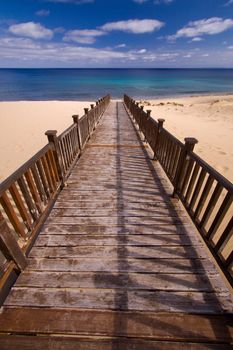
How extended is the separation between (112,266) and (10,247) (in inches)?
52.8

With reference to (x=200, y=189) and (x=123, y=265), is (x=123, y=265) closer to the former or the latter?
(x=123, y=265)

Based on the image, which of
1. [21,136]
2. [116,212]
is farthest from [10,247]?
[21,136]

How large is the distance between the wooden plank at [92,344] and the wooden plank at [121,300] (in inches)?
11.3

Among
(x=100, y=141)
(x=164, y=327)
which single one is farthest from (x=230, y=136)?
(x=164, y=327)

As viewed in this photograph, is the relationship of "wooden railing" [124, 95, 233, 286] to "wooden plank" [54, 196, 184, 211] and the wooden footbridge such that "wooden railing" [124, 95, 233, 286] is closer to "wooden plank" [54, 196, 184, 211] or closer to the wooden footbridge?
the wooden footbridge

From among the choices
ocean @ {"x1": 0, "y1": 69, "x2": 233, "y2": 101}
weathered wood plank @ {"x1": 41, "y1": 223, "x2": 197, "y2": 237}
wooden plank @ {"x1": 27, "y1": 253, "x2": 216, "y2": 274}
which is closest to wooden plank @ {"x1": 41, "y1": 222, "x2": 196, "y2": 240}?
weathered wood plank @ {"x1": 41, "y1": 223, "x2": 197, "y2": 237}

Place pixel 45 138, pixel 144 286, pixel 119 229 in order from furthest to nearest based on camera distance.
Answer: pixel 45 138, pixel 119 229, pixel 144 286

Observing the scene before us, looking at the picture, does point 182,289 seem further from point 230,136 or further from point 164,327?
point 230,136

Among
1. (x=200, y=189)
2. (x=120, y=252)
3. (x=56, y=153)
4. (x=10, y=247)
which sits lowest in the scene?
(x=120, y=252)

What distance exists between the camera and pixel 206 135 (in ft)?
35.5

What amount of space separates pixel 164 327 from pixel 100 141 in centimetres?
684

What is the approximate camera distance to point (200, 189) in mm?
3023

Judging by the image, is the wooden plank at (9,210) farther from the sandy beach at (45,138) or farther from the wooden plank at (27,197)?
the sandy beach at (45,138)

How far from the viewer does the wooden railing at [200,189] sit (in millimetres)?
2232
